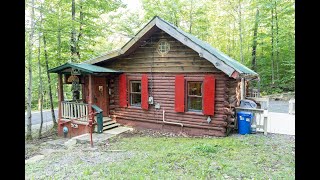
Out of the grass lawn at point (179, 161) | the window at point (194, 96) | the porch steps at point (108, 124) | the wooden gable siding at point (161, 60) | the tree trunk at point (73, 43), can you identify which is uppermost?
the tree trunk at point (73, 43)

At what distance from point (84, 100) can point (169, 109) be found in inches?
181

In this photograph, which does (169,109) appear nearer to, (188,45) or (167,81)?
(167,81)

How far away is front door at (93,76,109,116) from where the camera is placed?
11.8m

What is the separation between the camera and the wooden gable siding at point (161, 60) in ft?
32.9

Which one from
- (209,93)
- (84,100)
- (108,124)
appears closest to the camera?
(209,93)

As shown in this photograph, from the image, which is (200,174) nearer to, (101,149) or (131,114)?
(101,149)

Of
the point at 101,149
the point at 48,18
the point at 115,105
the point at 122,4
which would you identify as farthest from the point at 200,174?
the point at 122,4

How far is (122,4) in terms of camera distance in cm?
1628

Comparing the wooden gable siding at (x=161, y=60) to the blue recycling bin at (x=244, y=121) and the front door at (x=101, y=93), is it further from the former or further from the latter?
the blue recycling bin at (x=244, y=121)

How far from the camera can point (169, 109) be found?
10836mm

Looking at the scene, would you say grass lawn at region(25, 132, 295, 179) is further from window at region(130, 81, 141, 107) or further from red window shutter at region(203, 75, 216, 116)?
window at region(130, 81, 141, 107)

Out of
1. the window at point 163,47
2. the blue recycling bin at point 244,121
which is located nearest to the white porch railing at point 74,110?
→ the window at point 163,47

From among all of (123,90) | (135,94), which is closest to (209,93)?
(135,94)

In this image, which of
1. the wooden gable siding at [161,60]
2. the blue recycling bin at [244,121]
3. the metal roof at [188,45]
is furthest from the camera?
the wooden gable siding at [161,60]
